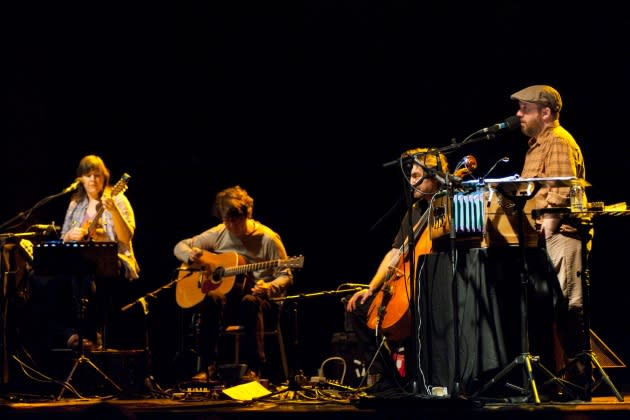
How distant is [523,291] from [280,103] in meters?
3.89

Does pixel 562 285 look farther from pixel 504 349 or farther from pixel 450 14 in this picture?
pixel 450 14

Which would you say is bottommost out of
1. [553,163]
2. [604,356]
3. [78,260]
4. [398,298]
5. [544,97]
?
[604,356]

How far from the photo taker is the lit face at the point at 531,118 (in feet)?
18.6

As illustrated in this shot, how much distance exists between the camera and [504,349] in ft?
15.9

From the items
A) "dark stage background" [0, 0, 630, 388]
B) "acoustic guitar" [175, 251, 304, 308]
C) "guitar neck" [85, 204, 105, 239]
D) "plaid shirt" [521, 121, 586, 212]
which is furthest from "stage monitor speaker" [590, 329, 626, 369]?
"guitar neck" [85, 204, 105, 239]

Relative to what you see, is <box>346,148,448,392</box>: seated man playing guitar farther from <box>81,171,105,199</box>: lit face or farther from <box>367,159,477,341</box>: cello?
<box>81,171,105,199</box>: lit face

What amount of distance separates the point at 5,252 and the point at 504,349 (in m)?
3.79

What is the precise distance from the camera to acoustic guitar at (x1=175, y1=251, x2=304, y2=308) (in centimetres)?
699

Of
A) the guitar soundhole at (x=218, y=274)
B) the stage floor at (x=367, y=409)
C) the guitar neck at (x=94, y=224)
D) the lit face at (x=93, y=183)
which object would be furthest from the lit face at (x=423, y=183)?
the lit face at (x=93, y=183)

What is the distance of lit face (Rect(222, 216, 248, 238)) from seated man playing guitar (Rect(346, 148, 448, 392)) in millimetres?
1282

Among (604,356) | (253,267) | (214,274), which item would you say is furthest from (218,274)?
(604,356)

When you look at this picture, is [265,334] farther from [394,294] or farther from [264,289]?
[394,294]

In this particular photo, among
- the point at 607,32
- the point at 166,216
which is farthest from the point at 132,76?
the point at 607,32

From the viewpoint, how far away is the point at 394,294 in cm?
558
